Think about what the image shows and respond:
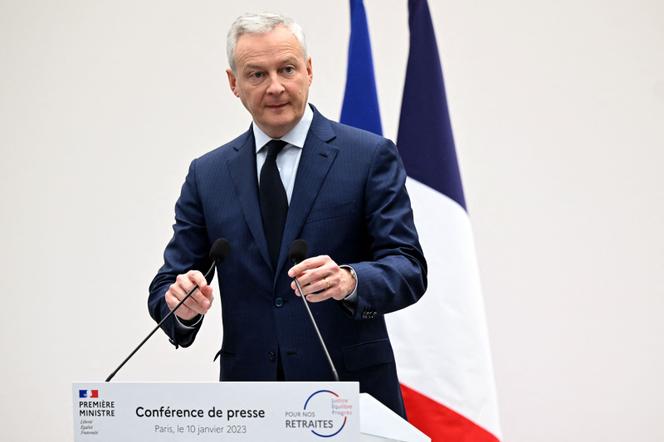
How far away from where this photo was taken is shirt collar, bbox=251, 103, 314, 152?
204 cm

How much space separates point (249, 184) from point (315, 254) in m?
0.24

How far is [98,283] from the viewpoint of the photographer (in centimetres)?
403

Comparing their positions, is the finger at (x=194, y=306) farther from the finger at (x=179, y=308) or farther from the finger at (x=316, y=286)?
the finger at (x=316, y=286)

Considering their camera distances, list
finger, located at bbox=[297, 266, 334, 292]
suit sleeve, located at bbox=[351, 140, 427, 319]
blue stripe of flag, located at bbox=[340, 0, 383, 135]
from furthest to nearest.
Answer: blue stripe of flag, located at bbox=[340, 0, 383, 135]
suit sleeve, located at bbox=[351, 140, 427, 319]
finger, located at bbox=[297, 266, 334, 292]

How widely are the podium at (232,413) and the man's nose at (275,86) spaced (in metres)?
0.80

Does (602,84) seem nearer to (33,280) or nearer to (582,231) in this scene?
(582,231)

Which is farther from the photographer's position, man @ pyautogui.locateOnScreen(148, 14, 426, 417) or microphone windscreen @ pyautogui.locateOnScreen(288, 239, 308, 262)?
man @ pyautogui.locateOnScreen(148, 14, 426, 417)

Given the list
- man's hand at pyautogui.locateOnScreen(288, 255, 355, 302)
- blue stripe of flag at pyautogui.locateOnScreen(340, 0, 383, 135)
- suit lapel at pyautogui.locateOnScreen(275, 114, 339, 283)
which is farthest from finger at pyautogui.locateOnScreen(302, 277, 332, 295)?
blue stripe of flag at pyautogui.locateOnScreen(340, 0, 383, 135)

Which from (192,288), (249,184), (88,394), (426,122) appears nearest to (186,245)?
(249,184)

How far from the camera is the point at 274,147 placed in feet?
6.70

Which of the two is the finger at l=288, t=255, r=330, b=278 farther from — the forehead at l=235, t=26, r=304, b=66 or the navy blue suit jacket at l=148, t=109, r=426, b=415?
the forehead at l=235, t=26, r=304, b=66

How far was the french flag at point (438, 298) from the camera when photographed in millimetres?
2805

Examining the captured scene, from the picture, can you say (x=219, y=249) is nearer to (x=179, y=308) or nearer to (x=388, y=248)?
(x=179, y=308)

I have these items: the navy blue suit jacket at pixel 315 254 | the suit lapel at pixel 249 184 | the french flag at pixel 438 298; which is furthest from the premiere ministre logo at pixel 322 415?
the french flag at pixel 438 298
